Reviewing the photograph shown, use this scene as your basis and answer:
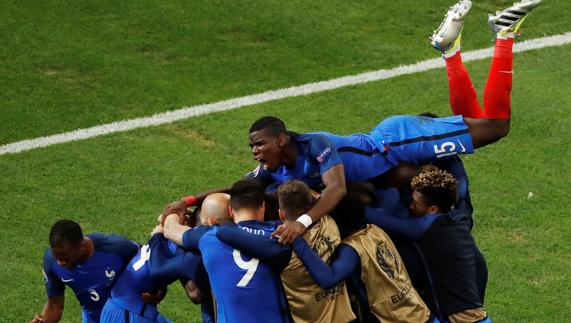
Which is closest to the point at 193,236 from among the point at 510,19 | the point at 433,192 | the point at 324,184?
the point at 324,184

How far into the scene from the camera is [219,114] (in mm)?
13359

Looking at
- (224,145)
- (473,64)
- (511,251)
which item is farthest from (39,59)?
(511,251)

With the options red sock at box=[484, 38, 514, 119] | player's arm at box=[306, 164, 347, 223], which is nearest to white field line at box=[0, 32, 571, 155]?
red sock at box=[484, 38, 514, 119]

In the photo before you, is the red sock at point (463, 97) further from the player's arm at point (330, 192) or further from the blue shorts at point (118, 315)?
the blue shorts at point (118, 315)

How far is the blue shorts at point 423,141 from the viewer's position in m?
8.23

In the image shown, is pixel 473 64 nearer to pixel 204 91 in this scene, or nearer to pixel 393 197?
pixel 204 91

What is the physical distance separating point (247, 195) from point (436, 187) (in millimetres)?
1249

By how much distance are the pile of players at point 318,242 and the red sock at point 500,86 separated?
0.04ft

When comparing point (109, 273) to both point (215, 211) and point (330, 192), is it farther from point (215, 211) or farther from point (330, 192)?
point (330, 192)

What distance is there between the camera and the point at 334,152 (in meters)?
7.79

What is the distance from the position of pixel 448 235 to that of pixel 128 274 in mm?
2224

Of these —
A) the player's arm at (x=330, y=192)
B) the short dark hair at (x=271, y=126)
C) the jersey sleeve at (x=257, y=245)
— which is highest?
the short dark hair at (x=271, y=126)

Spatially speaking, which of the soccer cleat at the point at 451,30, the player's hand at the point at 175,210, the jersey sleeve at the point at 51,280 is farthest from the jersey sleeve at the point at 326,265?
the soccer cleat at the point at 451,30

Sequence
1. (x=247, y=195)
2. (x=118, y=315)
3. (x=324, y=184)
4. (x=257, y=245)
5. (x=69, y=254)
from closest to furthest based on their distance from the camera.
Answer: (x=257, y=245)
(x=247, y=195)
(x=324, y=184)
(x=69, y=254)
(x=118, y=315)
